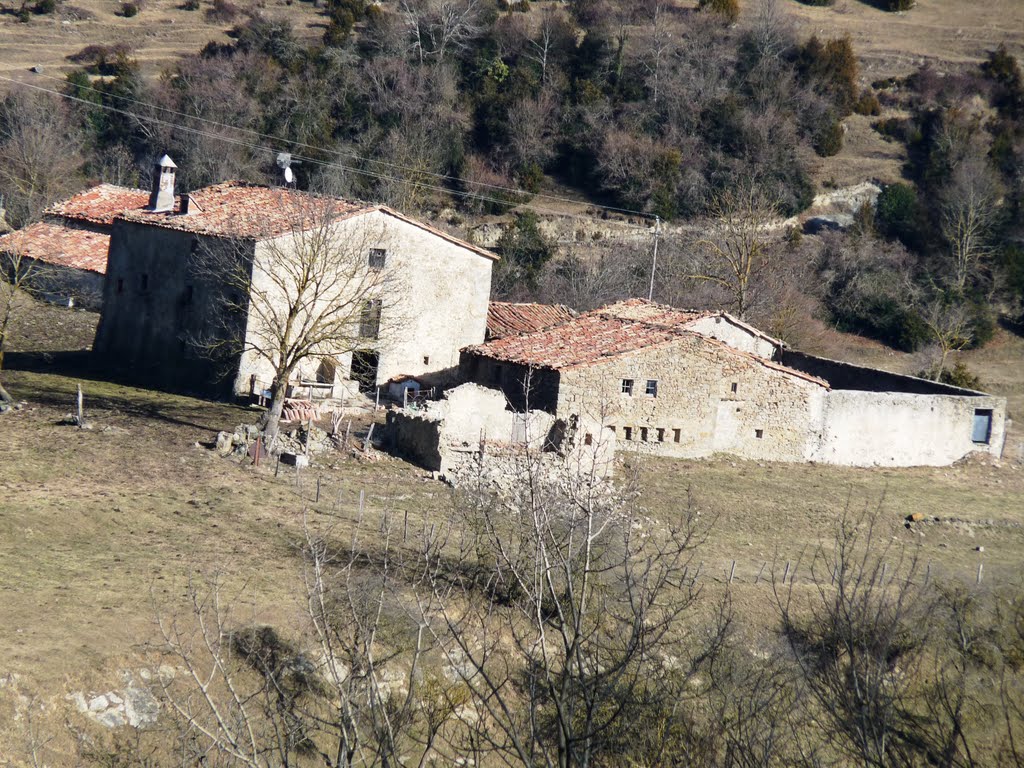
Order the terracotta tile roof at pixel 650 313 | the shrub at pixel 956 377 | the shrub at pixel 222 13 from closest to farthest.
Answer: the terracotta tile roof at pixel 650 313, the shrub at pixel 956 377, the shrub at pixel 222 13

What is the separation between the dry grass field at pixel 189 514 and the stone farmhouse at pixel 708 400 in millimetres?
762

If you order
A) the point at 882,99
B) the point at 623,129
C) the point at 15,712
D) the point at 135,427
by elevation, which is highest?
the point at 882,99

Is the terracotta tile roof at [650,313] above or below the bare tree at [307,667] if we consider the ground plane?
above

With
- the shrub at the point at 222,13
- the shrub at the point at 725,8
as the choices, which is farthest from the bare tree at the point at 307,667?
the shrub at the point at 222,13

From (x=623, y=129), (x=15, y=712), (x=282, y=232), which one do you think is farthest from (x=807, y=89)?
(x=15, y=712)

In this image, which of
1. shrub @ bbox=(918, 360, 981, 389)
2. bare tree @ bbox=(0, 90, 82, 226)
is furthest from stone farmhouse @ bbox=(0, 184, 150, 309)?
shrub @ bbox=(918, 360, 981, 389)

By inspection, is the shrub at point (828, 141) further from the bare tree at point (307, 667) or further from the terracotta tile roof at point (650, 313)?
the bare tree at point (307, 667)

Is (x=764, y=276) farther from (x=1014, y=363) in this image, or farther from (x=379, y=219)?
(x=379, y=219)

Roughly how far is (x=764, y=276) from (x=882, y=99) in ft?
100

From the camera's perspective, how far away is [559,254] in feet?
184

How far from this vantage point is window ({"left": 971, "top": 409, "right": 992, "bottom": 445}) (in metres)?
32.3

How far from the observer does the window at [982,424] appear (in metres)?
32.3

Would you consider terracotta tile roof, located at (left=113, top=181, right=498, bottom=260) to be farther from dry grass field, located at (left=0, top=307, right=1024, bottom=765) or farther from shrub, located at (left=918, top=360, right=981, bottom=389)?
shrub, located at (left=918, top=360, right=981, bottom=389)

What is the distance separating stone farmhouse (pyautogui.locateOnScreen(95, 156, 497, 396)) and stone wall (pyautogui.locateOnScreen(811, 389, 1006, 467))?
10.5m
